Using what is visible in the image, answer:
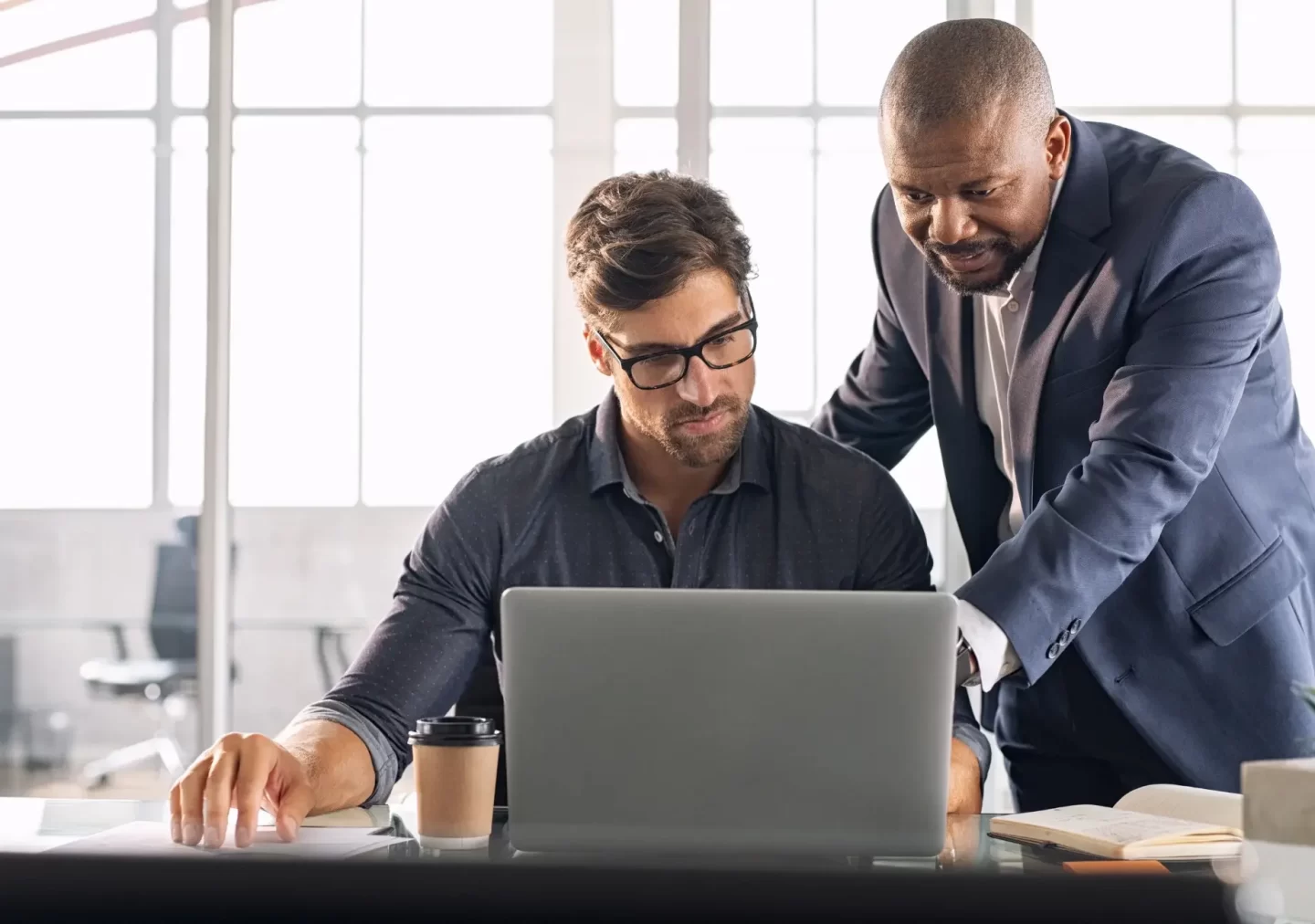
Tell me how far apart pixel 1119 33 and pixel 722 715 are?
3.14 metres

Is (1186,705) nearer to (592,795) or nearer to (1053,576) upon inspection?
(1053,576)

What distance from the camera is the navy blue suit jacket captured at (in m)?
1.73

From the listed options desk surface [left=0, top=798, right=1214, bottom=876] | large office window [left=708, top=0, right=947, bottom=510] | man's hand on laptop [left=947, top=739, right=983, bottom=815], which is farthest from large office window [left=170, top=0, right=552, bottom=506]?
man's hand on laptop [left=947, top=739, right=983, bottom=815]

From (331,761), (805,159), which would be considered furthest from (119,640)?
(331,761)

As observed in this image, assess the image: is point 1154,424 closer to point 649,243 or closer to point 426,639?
point 649,243

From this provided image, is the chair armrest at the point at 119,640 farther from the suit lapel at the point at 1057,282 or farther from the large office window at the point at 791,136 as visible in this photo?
the suit lapel at the point at 1057,282

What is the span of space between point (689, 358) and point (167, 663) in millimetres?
2540

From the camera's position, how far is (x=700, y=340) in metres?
1.84

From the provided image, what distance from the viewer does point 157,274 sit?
3.82 metres

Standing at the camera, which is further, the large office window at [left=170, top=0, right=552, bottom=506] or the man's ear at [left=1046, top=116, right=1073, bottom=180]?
the large office window at [left=170, top=0, right=552, bottom=506]

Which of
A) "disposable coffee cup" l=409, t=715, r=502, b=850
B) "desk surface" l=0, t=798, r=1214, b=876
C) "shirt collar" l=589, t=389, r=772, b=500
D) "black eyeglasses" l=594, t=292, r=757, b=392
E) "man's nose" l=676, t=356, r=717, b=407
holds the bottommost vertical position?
"desk surface" l=0, t=798, r=1214, b=876

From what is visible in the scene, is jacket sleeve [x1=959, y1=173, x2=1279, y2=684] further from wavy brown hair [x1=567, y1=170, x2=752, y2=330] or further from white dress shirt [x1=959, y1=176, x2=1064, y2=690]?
wavy brown hair [x1=567, y1=170, x2=752, y2=330]

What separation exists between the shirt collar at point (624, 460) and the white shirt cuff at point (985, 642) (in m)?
0.39

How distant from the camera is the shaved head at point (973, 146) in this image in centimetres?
180
